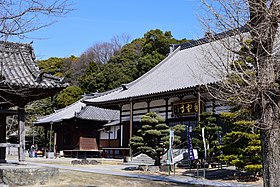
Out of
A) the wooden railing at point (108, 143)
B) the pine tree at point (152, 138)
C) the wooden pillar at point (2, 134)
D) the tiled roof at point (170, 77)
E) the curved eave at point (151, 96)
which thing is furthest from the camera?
the wooden railing at point (108, 143)

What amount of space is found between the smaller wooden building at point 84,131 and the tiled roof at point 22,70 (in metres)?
18.2

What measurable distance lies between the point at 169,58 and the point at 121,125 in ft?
21.0

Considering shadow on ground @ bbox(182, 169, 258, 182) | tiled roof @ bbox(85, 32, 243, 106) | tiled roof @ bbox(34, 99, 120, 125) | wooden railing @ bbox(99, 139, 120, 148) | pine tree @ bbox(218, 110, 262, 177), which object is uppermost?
tiled roof @ bbox(85, 32, 243, 106)

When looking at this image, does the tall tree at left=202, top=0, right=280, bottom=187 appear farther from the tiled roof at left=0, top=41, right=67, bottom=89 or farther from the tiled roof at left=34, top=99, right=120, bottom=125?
the tiled roof at left=34, top=99, right=120, bottom=125

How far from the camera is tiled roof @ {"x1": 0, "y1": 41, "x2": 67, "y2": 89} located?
1043 cm

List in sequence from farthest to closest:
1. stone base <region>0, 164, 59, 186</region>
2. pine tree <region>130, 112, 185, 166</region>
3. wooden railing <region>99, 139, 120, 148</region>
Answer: wooden railing <region>99, 139, 120, 148</region>
pine tree <region>130, 112, 185, 166</region>
stone base <region>0, 164, 59, 186</region>

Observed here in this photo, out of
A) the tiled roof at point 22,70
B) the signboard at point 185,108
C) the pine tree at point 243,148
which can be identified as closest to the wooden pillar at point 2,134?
the tiled roof at point 22,70

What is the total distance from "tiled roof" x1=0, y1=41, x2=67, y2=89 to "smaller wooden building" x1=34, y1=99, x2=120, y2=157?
18.2 metres

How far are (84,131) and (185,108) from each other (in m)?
13.0

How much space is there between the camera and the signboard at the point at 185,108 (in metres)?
21.1

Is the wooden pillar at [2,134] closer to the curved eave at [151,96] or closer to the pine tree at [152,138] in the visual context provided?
the pine tree at [152,138]

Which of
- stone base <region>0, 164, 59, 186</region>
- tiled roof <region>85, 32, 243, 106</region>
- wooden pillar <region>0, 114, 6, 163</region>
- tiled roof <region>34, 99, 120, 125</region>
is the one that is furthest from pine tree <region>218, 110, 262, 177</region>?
tiled roof <region>34, 99, 120, 125</region>

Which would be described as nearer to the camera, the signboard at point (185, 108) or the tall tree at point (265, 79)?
the tall tree at point (265, 79)

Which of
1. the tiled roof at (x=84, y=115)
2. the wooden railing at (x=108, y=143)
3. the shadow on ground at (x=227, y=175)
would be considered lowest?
the shadow on ground at (x=227, y=175)
